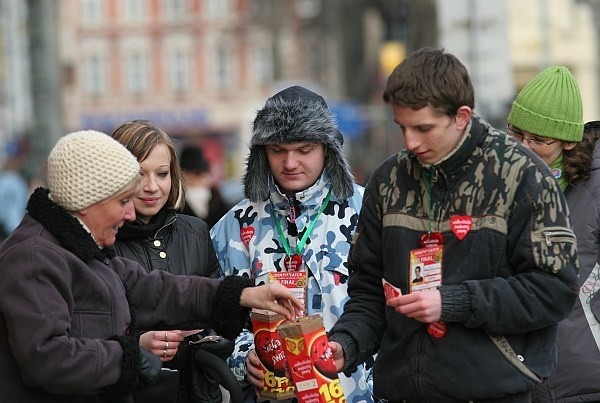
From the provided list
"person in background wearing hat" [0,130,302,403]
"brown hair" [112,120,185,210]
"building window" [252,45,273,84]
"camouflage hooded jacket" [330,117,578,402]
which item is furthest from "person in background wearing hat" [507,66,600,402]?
"building window" [252,45,273,84]

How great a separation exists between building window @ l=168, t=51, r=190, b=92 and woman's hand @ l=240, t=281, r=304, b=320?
81.4 metres

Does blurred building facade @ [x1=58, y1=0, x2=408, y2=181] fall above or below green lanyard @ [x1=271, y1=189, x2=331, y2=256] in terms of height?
below

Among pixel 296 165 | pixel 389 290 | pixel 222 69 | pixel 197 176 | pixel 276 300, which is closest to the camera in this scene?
pixel 389 290

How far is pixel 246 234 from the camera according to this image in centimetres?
564

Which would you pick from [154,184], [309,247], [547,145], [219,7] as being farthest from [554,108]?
[219,7]

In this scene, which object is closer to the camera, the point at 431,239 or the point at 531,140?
the point at 431,239

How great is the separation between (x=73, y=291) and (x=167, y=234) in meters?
1.31

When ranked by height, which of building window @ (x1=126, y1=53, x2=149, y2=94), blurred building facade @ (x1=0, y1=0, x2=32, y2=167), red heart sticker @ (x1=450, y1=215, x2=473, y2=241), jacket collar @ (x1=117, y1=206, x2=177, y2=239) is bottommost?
building window @ (x1=126, y1=53, x2=149, y2=94)

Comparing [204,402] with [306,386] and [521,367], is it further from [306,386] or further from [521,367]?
[521,367]

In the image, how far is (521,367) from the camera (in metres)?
4.27

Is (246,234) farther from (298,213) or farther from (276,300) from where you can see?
(276,300)

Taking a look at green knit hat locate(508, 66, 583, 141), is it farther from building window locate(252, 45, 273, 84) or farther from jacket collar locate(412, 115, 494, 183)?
building window locate(252, 45, 273, 84)

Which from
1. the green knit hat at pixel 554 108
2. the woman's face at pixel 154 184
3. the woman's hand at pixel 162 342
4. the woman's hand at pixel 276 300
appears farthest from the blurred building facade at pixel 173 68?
the woman's hand at pixel 276 300

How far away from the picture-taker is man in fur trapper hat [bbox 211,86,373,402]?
18.0 feet
